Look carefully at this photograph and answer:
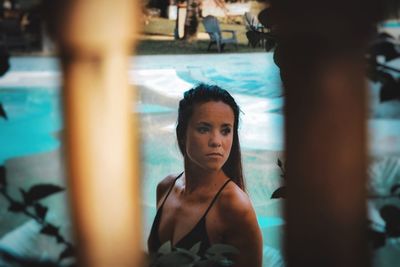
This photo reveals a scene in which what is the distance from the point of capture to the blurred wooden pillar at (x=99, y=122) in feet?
3.12

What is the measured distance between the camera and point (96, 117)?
0.97m

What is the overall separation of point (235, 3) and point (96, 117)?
0.60m

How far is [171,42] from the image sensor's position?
5.08 feet

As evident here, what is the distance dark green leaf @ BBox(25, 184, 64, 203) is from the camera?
1.00m

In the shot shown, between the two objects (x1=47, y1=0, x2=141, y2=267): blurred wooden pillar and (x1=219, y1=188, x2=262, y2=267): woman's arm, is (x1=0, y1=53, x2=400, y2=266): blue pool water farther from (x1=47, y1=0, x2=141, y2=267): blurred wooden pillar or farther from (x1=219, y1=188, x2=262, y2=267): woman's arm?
(x1=47, y1=0, x2=141, y2=267): blurred wooden pillar

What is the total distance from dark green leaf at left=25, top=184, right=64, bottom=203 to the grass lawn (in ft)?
1.61

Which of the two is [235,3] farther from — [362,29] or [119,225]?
[119,225]

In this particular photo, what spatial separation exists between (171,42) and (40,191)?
0.74 meters


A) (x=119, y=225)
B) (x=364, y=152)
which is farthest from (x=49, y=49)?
(x=364, y=152)

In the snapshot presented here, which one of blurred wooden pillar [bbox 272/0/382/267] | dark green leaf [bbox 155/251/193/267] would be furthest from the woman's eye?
blurred wooden pillar [bbox 272/0/382/267]

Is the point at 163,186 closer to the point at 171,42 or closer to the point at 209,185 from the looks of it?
the point at 209,185

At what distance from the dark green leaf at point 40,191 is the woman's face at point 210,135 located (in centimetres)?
79

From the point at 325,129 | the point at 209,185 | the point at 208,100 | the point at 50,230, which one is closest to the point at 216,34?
the point at 208,100

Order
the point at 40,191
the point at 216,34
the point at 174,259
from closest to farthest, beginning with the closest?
the point at 40,191 → the point at 174,259 → the point at 216,34
